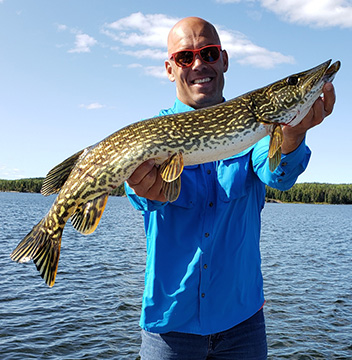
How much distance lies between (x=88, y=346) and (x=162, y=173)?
605cm

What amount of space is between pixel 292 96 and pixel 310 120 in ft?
1.02

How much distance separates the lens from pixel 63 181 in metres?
3.19

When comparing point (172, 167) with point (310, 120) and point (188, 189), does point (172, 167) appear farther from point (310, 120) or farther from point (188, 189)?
point (310, 120)

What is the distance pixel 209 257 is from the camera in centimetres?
281

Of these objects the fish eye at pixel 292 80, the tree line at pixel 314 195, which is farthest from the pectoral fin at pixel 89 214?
the tree line at pixel 314 195

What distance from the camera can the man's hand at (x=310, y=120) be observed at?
279 cm

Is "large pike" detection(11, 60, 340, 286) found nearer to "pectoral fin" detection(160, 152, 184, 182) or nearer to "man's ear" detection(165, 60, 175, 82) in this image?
"pectoral fin" detection(160, 152, 184, 182)

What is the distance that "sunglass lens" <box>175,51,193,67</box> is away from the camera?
3387 mm

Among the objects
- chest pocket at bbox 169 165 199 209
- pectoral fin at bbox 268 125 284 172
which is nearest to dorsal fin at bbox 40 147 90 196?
chest pocket at bbox 169 165 199 209

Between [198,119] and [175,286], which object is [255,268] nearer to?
[175,286]

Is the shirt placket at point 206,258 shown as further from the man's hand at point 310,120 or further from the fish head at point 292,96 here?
the fish head at point 292,96

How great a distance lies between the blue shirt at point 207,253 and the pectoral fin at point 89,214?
0.85ft

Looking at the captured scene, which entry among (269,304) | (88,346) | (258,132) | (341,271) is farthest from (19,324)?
(341,271)

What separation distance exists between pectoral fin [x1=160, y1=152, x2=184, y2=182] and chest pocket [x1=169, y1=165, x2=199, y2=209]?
0.68ft
